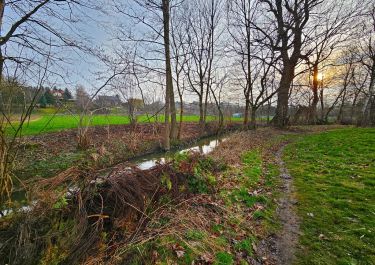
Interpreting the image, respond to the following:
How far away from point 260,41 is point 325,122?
56.8ft

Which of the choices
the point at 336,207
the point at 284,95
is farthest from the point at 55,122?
the point at 336,207

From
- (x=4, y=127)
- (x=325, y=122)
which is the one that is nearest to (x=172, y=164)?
(x=4, y=127)

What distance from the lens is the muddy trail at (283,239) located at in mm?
3160

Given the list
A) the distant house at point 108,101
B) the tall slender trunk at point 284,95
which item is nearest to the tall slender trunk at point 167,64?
the distant house at point 108,101

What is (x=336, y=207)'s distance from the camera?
4.41 metres

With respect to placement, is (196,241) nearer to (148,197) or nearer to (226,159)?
(148,197)

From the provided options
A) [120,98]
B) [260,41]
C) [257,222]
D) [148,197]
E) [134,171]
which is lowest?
[257,222]

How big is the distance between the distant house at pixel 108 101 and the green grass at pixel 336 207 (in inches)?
472

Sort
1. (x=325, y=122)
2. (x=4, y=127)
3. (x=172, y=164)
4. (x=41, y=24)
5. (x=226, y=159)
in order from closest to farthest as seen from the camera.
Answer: (x=4, y=127), (x=172, y=164), (x=226, y=159), (x=41, y=24), (x=325, y=122)

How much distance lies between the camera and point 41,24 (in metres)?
8.50

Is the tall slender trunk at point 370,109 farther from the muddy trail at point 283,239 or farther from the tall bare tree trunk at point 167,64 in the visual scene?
the muddy trail at point 283,239

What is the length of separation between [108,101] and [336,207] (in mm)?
14615

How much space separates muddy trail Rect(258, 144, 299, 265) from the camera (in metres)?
3.16

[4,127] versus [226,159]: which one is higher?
[4,127]
